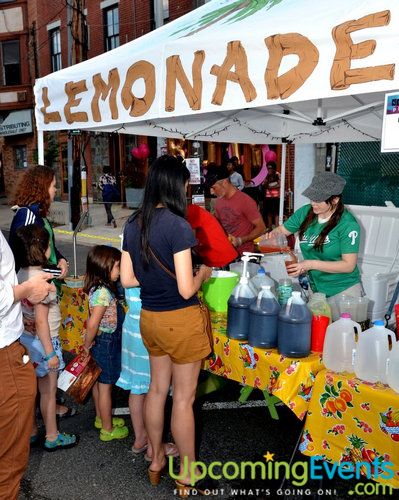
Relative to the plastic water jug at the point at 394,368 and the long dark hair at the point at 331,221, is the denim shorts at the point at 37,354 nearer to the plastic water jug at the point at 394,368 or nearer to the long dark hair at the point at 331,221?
the long dark hair at the point at 331,221

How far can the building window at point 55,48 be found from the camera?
21.2 metres

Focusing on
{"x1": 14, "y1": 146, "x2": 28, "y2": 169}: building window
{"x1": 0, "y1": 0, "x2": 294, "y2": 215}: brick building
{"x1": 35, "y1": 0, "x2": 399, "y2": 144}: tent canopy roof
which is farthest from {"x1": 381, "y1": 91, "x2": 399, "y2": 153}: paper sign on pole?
{"x1": 14, "y1": 146, "x2": 28, "y2": 169}: building window

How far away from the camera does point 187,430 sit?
262 cm

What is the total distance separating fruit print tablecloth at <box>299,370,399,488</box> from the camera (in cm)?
210

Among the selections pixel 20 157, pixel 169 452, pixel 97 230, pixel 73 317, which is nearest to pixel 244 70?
pixel 73 317

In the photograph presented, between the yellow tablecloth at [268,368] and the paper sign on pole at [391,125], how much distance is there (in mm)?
1220

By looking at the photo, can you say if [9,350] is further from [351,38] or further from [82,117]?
[82,117]

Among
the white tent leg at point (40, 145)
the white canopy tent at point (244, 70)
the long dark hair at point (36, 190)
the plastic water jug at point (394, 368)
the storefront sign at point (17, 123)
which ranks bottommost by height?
the plastic water jug at point (394, 368)

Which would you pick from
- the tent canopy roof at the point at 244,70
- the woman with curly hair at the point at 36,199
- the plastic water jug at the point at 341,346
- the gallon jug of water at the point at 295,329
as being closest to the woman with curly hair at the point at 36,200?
the woman with curly hair at the point at 36,199

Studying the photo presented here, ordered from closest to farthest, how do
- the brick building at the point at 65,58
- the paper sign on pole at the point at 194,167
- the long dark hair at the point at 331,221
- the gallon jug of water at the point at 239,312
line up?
1. the gallon jug of water at the point at 239,312
2. the long dark hair at the point at 331,221
3. the paper sign on pole at the point at 194,167
4. the brick building at the point at 65,58

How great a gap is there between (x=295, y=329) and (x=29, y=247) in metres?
1.71

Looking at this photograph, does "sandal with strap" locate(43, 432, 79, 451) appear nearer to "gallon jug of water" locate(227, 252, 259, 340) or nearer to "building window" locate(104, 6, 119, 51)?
"gallon jug of water" locate(227, 252, 259, 340)

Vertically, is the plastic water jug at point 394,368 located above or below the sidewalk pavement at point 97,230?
above

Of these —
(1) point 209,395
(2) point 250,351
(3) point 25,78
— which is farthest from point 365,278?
(3) point 25,78
